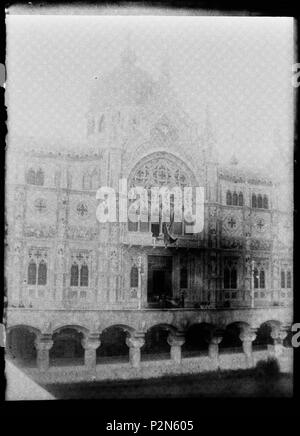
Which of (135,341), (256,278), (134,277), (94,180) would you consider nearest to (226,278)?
(256,278)

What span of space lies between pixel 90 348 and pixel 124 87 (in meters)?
6.48

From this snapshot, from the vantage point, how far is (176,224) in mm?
12594

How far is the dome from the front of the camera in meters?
11.3

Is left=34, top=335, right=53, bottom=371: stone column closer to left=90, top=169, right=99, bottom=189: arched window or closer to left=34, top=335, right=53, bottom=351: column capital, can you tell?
left=34, top=335, right=53, bottom=351: column capital

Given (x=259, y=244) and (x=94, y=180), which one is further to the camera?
(x=94, y=180)

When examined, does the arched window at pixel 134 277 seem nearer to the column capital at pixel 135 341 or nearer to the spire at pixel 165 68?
the column capital at pixel 135 341

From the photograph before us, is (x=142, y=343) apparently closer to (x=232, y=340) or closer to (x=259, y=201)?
(x=232, y=340)

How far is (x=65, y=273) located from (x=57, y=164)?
2.66 m

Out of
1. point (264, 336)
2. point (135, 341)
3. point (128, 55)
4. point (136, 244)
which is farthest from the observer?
point (135, 341)

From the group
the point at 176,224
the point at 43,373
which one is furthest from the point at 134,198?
the point at 43,373

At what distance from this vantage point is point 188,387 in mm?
12000

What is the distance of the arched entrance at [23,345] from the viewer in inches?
437

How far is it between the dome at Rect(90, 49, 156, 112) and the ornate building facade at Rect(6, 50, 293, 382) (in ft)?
0.16

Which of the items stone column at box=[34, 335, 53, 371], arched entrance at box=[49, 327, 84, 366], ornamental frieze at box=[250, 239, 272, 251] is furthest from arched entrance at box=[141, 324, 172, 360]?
ornamental frieze at box=[250, 239, 272, 251]
